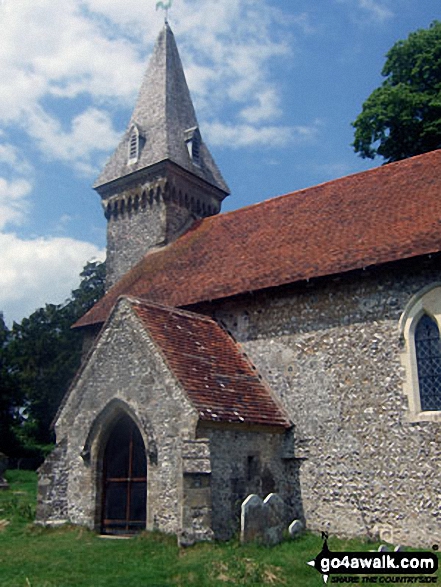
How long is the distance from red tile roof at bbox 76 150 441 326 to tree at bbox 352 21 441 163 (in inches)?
264

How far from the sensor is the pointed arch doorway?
1233 cm

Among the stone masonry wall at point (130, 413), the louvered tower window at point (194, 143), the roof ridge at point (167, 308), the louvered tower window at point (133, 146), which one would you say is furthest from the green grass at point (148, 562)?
the louvered tower window at point (194, 143)

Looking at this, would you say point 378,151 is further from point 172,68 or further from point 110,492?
point 110,492

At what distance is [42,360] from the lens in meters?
41.8

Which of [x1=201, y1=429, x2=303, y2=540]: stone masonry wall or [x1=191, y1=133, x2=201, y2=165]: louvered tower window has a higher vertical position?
[x1=191, y1=133, x2=201, y2=165]: louvered tower window

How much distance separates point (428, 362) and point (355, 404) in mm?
1745

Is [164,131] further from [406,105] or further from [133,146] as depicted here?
[406,105]

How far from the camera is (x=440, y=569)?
357 inches

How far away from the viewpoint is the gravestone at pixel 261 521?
1030 centimetres

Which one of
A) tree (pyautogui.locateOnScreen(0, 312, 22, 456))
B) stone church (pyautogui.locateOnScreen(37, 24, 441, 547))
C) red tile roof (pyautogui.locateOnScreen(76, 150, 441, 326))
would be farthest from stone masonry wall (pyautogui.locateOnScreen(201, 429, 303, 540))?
tree (pyautogui.locateOnScreen(0, 312, 22, 456))

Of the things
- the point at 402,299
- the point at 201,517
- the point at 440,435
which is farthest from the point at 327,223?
the point at 201,517

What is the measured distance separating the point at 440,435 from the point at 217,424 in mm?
4297

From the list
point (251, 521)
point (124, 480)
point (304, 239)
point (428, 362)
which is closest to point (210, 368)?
point (124, 480)

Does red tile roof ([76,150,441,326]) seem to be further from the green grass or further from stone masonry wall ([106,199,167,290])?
the green grass
